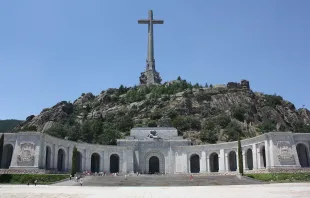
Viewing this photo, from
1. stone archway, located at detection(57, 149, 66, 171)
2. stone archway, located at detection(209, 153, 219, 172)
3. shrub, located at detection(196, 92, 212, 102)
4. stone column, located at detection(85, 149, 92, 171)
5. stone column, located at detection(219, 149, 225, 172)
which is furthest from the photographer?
shrub, located at detection(196, 92, 212, 102)

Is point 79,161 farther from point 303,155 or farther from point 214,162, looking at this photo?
point 303,155

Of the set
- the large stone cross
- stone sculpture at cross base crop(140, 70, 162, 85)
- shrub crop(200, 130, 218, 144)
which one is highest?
the large stone cross

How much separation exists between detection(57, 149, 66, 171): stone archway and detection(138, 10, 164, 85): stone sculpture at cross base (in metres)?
61.2

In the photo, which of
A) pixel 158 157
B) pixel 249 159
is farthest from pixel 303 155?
pixel 158 157

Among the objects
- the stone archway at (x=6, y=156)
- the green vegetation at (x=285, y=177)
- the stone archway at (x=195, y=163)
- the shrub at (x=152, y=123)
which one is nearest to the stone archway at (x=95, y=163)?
the stone archway at (x=6, y=156)

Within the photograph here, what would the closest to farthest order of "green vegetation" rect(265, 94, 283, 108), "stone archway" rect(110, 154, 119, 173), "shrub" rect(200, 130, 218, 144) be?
"stone archway" rect(110, 154, 119, 173), "shrub" rect(200, 130, 218, 144), "green vegetation" rect(265, 94, 283, 108)

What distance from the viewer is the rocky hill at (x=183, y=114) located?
79.4 metres

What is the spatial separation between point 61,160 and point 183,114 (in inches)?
1776

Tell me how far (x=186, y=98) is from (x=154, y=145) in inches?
1509

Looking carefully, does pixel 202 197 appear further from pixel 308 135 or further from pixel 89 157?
pixel 89 157

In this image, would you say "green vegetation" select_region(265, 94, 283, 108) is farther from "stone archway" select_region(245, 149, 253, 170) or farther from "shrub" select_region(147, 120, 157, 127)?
"stone archway" select_region(245, 149, 253, 170)

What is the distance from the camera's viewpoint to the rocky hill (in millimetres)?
79438

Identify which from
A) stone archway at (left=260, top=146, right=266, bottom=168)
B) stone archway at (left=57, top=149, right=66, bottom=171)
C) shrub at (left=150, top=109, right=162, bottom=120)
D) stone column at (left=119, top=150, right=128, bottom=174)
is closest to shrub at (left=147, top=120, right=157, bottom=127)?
shrub at (left=150, top=109, right=162, bottom=120)

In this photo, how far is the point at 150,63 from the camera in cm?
11119
